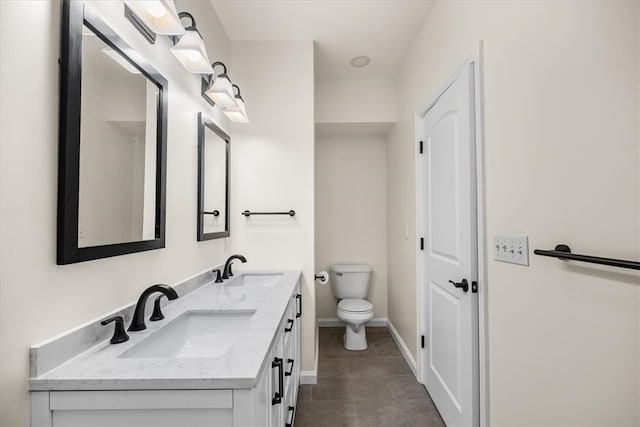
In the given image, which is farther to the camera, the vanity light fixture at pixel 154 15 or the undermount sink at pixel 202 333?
the undermount sink at pixel 202 333

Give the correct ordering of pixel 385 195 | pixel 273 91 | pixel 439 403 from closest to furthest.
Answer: pixel 439 403
pixel 273 91
pixel 385 195

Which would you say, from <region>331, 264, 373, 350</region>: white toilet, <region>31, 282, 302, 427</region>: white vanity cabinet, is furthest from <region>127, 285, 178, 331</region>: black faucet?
<region>331, 264, 373, 350</region>: white toilet

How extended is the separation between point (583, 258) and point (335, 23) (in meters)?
2.14

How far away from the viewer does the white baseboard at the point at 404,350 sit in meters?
2.38

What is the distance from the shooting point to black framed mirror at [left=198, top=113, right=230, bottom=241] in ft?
5.85

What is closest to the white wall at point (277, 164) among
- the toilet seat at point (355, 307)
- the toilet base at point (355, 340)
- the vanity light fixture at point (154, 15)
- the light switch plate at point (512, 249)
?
the toilet seat at point (355, 307)

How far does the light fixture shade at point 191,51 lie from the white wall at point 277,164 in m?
0.94

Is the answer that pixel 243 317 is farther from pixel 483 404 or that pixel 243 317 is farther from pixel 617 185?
pixel 617 185

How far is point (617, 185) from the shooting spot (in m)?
0.78

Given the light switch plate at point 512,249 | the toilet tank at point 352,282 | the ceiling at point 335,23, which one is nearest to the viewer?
the light switch plate at point 512,249

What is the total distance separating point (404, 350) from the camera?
2688 mm

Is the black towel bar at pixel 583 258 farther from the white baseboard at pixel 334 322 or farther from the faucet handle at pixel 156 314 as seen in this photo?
→ the white baseboard at pixel 334 322

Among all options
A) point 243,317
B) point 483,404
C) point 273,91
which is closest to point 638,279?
point 483,404

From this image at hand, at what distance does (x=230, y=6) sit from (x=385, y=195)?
2.36 m
